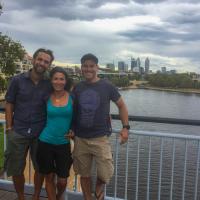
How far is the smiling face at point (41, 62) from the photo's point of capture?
343 cm

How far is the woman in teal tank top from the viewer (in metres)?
3.38

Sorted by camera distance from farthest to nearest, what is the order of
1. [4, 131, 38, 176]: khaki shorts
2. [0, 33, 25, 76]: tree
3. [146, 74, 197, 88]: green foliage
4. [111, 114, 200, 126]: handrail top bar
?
1. [146, 74, 197, 88]: green foliage
2. [0, 33, 25, 76]: tree
3. [111, 114, 200, 126]: handrail top bar
4. [4, 131, 38, 176]: khaki shorts

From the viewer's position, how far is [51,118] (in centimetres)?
339

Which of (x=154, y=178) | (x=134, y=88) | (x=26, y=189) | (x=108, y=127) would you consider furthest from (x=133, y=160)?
(x=134, y=88)

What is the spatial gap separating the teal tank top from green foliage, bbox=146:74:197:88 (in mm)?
95732

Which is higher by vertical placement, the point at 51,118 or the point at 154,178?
the point at 51,118

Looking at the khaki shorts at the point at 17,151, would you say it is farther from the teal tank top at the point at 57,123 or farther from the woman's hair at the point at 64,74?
the woman's hair at the point at 64,74

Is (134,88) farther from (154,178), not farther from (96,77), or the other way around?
(96,77)

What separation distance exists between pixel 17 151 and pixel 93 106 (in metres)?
0.93

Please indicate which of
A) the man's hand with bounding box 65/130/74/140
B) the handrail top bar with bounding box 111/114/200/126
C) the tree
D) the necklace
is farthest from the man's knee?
the tree

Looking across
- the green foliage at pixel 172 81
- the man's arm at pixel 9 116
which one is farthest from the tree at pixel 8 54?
the green foliage at pixel 172 81

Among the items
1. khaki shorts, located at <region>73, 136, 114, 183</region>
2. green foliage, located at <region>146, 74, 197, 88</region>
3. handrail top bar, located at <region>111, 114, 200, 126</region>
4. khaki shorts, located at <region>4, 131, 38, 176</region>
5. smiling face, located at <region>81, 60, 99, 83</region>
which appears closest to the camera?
smiling face, located at <region>81, 60, 99, 83</region>

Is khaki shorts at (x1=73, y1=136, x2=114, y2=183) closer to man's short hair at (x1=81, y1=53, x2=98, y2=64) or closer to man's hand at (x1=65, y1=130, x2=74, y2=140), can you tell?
man's hand at (x1=65, y1=130, x2=74, y2=140)

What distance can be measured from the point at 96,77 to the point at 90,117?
0.40 metres
